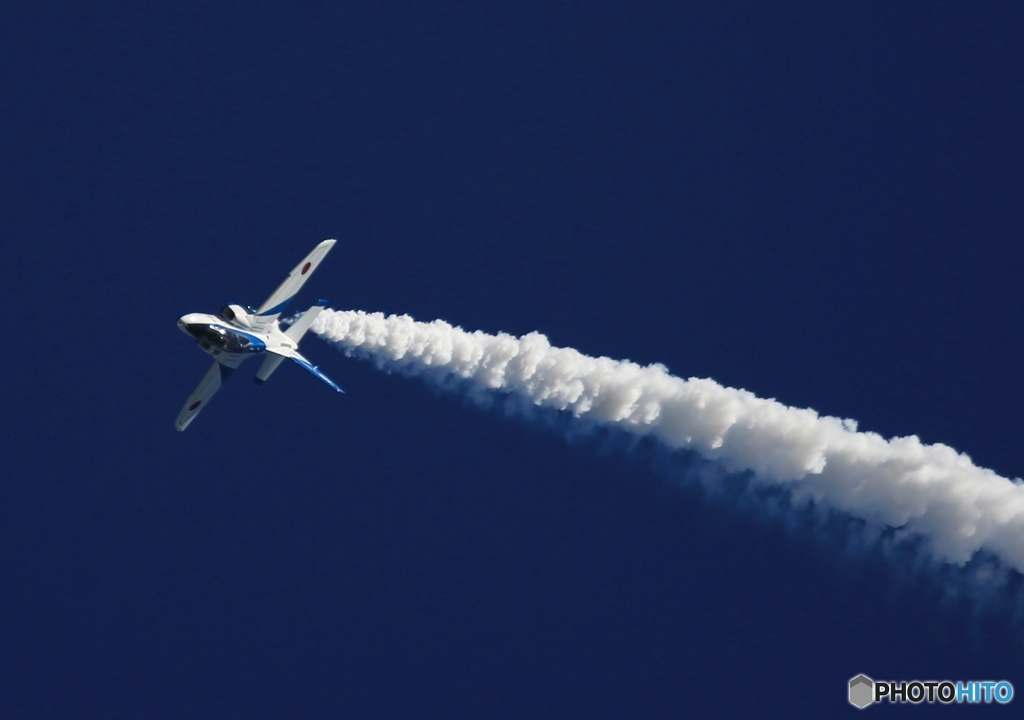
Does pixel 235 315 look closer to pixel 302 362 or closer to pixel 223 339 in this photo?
pixel 223 339

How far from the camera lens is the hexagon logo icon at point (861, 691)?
2408 inches

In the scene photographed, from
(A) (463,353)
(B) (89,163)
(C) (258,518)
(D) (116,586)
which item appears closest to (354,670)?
(C) (258,518)

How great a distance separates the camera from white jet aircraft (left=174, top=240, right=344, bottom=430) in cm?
5972

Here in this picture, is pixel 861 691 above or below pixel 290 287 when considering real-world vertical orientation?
below

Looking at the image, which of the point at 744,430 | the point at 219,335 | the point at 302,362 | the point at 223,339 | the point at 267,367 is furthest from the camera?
the point at 267,367

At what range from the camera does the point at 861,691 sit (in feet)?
203

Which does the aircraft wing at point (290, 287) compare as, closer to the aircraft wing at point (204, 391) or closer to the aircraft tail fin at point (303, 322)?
the aircraft tail fin at point (303, 322)

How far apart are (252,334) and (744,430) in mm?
23377

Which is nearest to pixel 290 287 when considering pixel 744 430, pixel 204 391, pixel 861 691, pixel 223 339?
pixel 223 339

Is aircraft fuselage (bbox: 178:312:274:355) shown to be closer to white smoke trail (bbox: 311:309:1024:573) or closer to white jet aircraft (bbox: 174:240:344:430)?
white jet aircraft (bbox: 174:240:344:430)

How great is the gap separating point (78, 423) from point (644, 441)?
37.1m

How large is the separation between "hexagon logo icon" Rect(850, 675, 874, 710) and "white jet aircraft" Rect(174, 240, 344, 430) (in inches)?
1104

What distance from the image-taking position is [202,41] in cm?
9444

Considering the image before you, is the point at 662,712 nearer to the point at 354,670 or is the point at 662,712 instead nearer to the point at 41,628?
the point at 354,670
